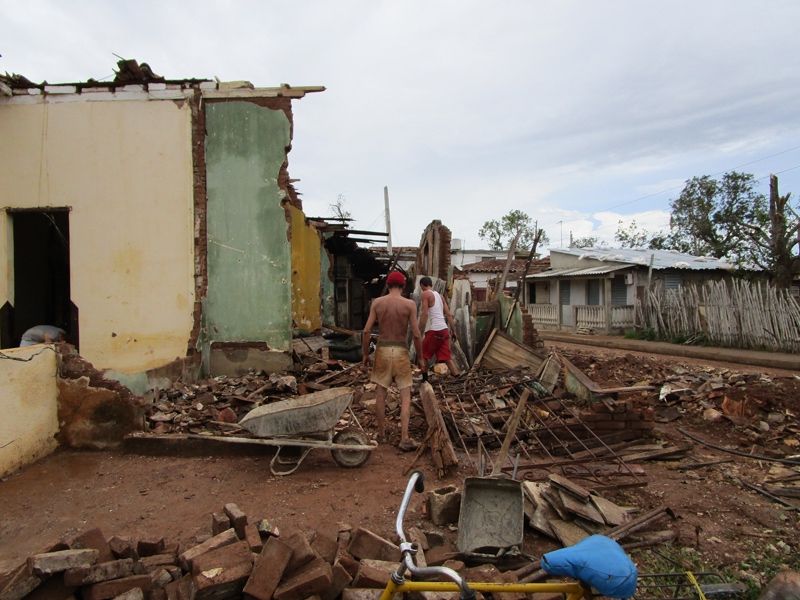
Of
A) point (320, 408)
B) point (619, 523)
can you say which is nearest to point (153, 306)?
point (320, 408)

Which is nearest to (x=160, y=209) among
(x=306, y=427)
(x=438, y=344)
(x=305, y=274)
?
(x=305, y=274)

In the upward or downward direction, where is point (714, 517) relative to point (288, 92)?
downward

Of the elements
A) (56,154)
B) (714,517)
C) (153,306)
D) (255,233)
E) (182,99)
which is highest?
(182,99)

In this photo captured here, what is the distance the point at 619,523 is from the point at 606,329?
16.9 m

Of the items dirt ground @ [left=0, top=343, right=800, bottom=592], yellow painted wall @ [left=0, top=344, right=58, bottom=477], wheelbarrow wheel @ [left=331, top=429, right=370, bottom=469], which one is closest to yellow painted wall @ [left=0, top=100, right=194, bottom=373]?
yellow painted wall @ [left=0, top=344, right=58, bottom=477]

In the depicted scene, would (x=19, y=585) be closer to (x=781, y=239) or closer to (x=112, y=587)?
(x=112, y=587)

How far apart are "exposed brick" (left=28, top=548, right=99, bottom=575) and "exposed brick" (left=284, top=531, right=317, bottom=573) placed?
3.71ft

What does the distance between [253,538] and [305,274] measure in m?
8.72

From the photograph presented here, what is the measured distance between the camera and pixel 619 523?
→ 147 inches

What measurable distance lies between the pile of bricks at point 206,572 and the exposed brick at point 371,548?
0.05 meters

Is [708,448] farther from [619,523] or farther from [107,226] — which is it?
[107,226]

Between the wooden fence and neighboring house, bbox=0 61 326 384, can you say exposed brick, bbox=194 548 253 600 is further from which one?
the wooden fence

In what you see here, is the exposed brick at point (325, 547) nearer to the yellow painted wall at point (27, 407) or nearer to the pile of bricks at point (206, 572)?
the pile of bricks at point (206, 572)

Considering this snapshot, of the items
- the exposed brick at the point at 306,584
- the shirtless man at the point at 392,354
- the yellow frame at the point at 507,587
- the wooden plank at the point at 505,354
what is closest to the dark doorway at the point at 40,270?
the shirtless man at the point at 392,354
